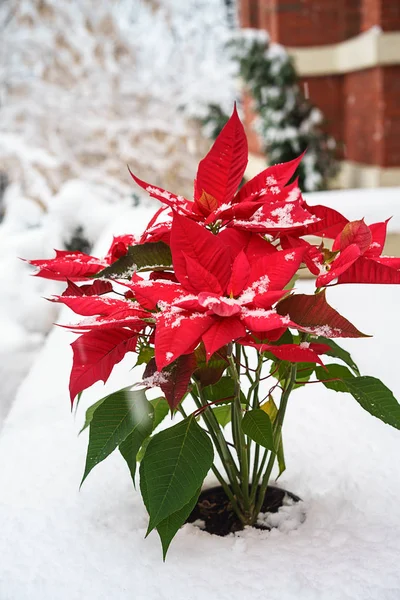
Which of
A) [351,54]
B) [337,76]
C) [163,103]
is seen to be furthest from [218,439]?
[163,103]

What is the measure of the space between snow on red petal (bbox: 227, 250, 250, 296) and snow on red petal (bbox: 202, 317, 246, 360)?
4 centimetres

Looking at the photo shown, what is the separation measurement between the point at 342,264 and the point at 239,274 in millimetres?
98

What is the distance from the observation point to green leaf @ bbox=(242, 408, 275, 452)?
747 mm

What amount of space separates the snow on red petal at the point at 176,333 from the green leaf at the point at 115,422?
0.52 feet

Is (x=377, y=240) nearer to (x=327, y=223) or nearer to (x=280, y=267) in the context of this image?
(x=327, y=223)

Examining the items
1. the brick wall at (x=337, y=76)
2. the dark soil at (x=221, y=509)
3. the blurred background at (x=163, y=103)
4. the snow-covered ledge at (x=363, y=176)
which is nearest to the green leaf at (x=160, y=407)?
the dark soil at (x=221, y=509)

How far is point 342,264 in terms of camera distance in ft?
2.23

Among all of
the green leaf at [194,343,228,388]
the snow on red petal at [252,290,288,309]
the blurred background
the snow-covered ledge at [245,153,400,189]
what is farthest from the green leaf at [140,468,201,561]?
the snow-covered ledge at [245,153,400,189]

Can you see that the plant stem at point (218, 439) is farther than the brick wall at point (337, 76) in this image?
No

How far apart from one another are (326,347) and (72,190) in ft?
8.33

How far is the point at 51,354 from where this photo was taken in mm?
1748

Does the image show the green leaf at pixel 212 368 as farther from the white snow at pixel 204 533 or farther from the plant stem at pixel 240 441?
the white snow at pixel 204 533

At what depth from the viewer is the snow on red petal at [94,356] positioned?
27.5 inches

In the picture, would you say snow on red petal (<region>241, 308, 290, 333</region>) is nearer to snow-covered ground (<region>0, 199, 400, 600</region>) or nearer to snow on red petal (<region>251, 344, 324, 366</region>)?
snow on red petal (<region>251, 344, 324, 366</region>)
